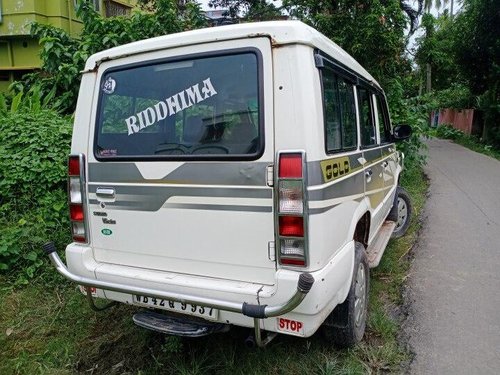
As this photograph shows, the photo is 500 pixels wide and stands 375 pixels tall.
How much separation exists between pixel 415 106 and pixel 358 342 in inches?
321

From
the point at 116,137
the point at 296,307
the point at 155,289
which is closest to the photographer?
the point at 296,307

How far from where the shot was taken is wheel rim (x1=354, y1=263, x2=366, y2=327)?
3217 millimetres

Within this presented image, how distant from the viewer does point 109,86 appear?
2.99m

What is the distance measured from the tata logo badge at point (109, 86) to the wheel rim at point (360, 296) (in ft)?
7.17

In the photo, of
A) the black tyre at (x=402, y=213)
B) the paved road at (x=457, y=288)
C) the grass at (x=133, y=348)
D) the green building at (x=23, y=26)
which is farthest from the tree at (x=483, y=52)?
the grass at (x=133, y=348)

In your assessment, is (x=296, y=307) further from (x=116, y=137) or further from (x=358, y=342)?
(x=116, y=137)

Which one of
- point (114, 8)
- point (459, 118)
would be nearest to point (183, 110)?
point (114, 8)

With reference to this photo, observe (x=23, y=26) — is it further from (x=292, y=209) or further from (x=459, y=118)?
(x=459, y=118)

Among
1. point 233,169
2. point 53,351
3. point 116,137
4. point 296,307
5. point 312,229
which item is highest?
point 116,137

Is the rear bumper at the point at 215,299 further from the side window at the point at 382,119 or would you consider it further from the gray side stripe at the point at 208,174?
the side window at the point at 382,119

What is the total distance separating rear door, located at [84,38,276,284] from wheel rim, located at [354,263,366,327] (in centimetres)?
101

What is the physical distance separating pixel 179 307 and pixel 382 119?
354 centimetres

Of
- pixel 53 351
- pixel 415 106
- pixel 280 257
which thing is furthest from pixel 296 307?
pixel 415 106

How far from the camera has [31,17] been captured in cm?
1480
